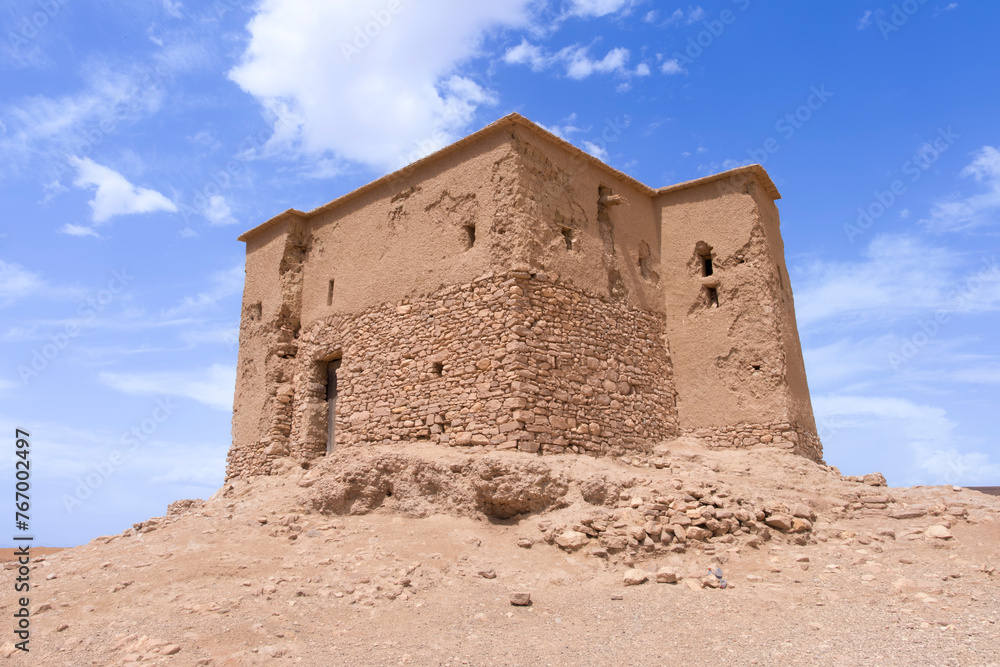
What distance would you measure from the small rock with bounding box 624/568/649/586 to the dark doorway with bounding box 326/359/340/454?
7.36 meters

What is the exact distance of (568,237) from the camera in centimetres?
1302

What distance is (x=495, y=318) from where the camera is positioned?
11828mm

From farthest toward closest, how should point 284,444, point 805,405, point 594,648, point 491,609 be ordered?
1. point 284,444
2. point 805,405
3. point 491,609
4. point 594,648

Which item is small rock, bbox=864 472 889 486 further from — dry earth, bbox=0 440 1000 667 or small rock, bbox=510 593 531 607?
small rock, bbox=510 593 531 607

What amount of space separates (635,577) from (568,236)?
6.57 metres

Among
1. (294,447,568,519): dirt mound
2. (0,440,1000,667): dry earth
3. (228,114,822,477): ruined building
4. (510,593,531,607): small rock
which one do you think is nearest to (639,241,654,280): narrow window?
(228,114,822,477): ruined building

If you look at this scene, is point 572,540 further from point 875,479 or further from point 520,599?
point 875,479

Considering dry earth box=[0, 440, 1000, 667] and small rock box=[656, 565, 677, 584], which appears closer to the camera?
dry earth box=[0, 440, 1000, 667]

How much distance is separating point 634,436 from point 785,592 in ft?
16.6

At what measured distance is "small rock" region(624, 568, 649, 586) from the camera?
324 inches

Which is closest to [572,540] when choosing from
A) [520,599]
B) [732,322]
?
[520,599]

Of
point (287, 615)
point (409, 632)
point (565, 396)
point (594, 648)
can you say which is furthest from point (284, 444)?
point (594, 648)

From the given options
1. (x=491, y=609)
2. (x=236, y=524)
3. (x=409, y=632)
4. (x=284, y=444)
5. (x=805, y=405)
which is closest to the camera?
(x=409, y=632)

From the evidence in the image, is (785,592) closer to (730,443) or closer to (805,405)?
(730,443)
